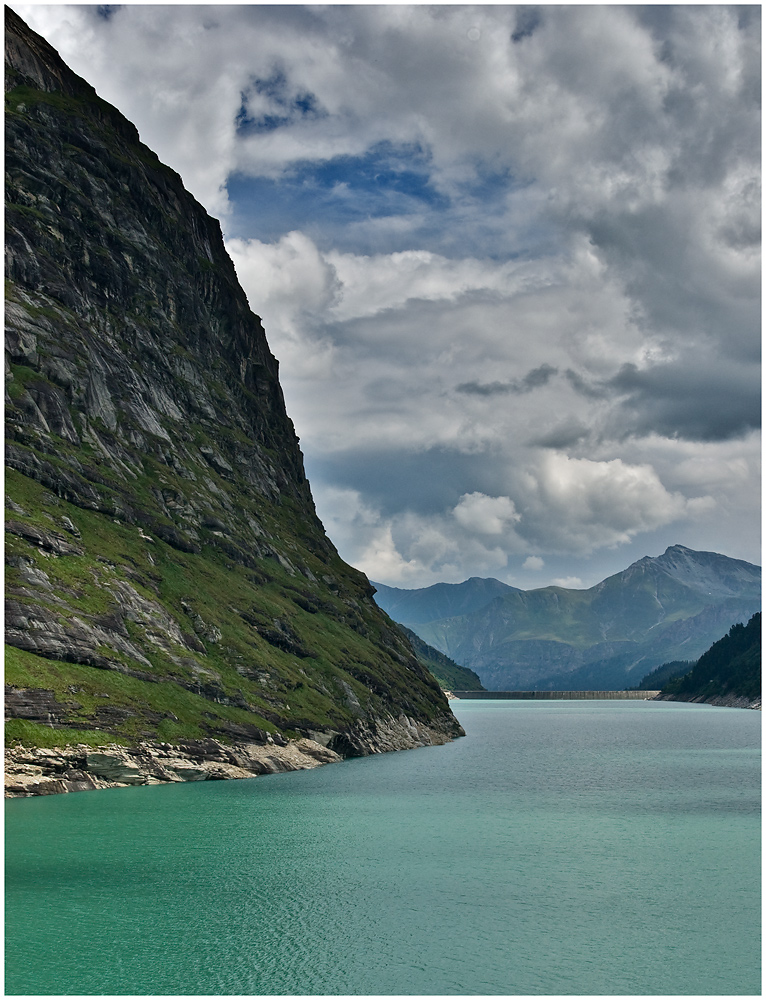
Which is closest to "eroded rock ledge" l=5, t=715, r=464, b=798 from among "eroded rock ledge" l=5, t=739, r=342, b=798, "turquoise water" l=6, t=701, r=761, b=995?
"eroded rock ledge" l=5, t=739, r=342, b=798

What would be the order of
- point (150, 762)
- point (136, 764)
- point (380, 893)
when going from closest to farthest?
point (380, 893) → point (136, 764) → point (150, 762)

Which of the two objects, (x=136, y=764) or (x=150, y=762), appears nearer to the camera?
(x=136, y=764)

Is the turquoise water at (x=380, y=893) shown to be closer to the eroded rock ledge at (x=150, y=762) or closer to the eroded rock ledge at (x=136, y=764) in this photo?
the eroded rock ledge at (x=136, y=764)

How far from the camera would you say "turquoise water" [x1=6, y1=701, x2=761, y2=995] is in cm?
5028

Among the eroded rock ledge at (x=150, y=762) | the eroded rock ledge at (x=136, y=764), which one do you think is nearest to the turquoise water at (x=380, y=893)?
the eroded rock ledge at (x=136, y=764)

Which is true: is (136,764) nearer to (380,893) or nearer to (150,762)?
(150,762)

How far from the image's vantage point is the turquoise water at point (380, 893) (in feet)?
165

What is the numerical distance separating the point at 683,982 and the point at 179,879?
43.4m

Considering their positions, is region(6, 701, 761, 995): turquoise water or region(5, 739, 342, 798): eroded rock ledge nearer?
region(6, 701, 761, 995): turquoise water

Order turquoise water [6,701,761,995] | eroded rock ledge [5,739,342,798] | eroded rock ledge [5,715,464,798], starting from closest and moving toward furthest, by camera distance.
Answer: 1. turquoise water [6,701,761,995]
2. eroded rock ledge [5,739,342,798]
3. eroded rock ledge [5,715,464,798]

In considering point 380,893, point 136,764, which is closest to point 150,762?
point 136,764

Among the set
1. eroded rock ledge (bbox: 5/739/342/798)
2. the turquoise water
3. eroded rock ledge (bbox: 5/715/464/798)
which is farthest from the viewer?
eroded rock ledge (bbox: 5/715/464/798)

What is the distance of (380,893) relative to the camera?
68.2m

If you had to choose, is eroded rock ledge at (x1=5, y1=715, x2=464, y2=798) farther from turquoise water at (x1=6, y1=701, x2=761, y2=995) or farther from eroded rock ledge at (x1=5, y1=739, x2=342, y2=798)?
turquoise water at (x1=6, y1=701, x2=761, y2=995)
